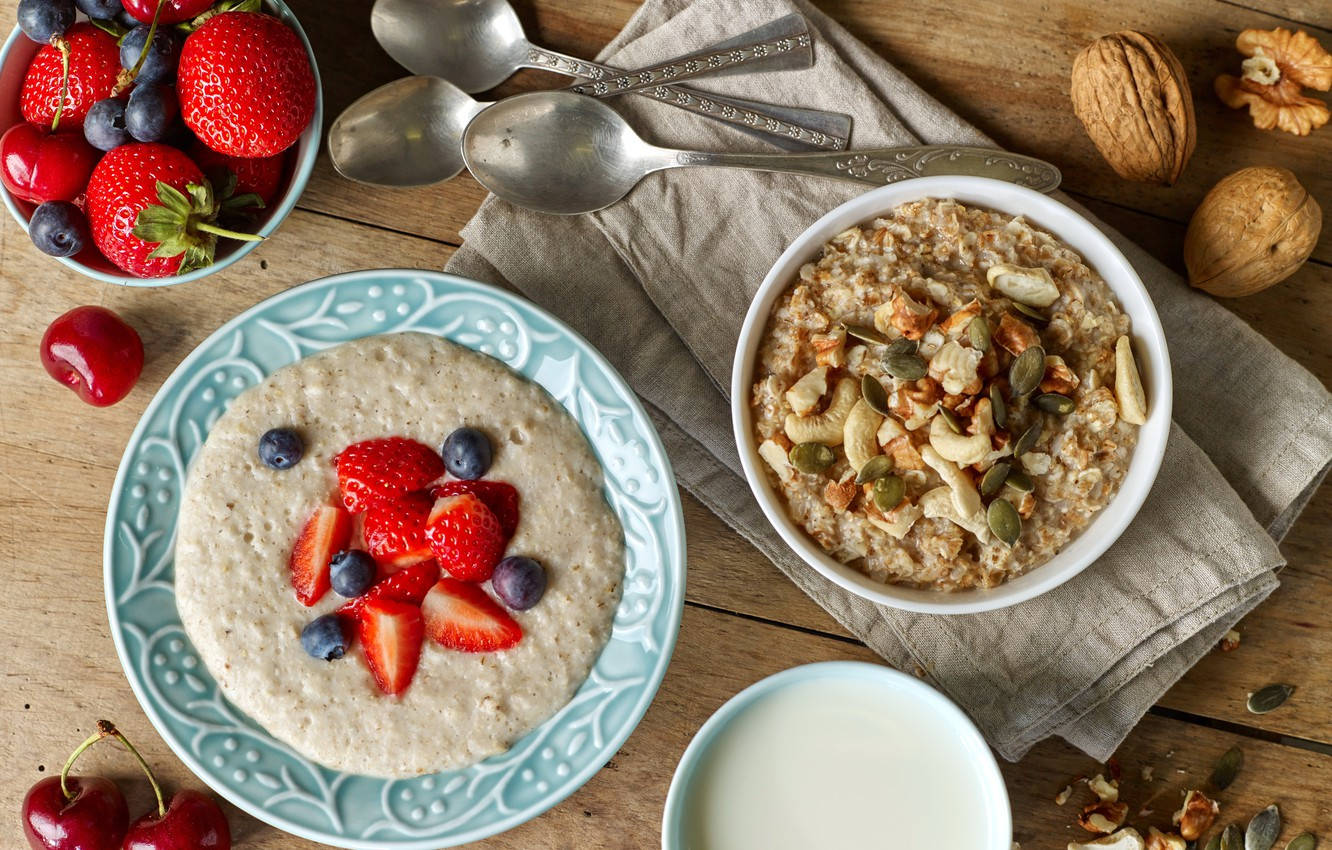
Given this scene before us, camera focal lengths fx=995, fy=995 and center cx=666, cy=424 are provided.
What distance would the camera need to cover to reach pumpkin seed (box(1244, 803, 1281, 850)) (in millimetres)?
1764

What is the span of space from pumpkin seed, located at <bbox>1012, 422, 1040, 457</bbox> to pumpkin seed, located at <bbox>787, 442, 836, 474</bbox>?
27 centimetres

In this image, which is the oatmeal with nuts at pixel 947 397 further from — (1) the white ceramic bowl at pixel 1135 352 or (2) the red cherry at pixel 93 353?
(2) the red cherry at pixel 93 353

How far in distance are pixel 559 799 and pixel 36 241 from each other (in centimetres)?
116

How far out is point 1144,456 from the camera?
1.48 metres

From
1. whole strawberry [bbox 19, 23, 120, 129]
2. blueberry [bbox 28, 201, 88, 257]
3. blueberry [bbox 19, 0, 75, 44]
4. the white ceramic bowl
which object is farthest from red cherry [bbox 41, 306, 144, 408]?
the white ceramic bowl

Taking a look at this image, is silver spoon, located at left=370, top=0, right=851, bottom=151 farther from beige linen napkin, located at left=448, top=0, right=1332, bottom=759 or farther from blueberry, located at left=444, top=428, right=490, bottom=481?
blueberry, located at left=444, top=428, right=490, bottom=481

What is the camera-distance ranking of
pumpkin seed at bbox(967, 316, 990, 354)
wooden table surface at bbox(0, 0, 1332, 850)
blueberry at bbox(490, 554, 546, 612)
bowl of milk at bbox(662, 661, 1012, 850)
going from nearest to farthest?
1. pumpkin seed at bbox(967, 316, 990, 354)
2. blueberry at bbox(490, 554, 546, 612)
3. bowl of milk at bbox(662, 661, 1012, 850)
4. wooden table surface at bbox(0, 0, 1332, 850)

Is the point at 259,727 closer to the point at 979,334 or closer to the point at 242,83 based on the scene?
the point at 242,83

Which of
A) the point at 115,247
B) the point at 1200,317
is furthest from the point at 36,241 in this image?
the point at 1200,317

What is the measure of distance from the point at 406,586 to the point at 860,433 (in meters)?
0.73

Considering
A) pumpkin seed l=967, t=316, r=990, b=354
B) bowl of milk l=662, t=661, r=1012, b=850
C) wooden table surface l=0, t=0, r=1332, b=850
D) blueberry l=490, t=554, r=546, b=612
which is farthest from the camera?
wooden table surface l=0, t=0, r=1332, b=850

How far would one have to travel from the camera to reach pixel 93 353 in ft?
5.35

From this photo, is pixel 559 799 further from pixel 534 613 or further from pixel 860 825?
pixel 860 825

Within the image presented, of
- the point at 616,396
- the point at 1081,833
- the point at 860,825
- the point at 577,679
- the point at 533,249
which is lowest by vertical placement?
the point at 1081,833
